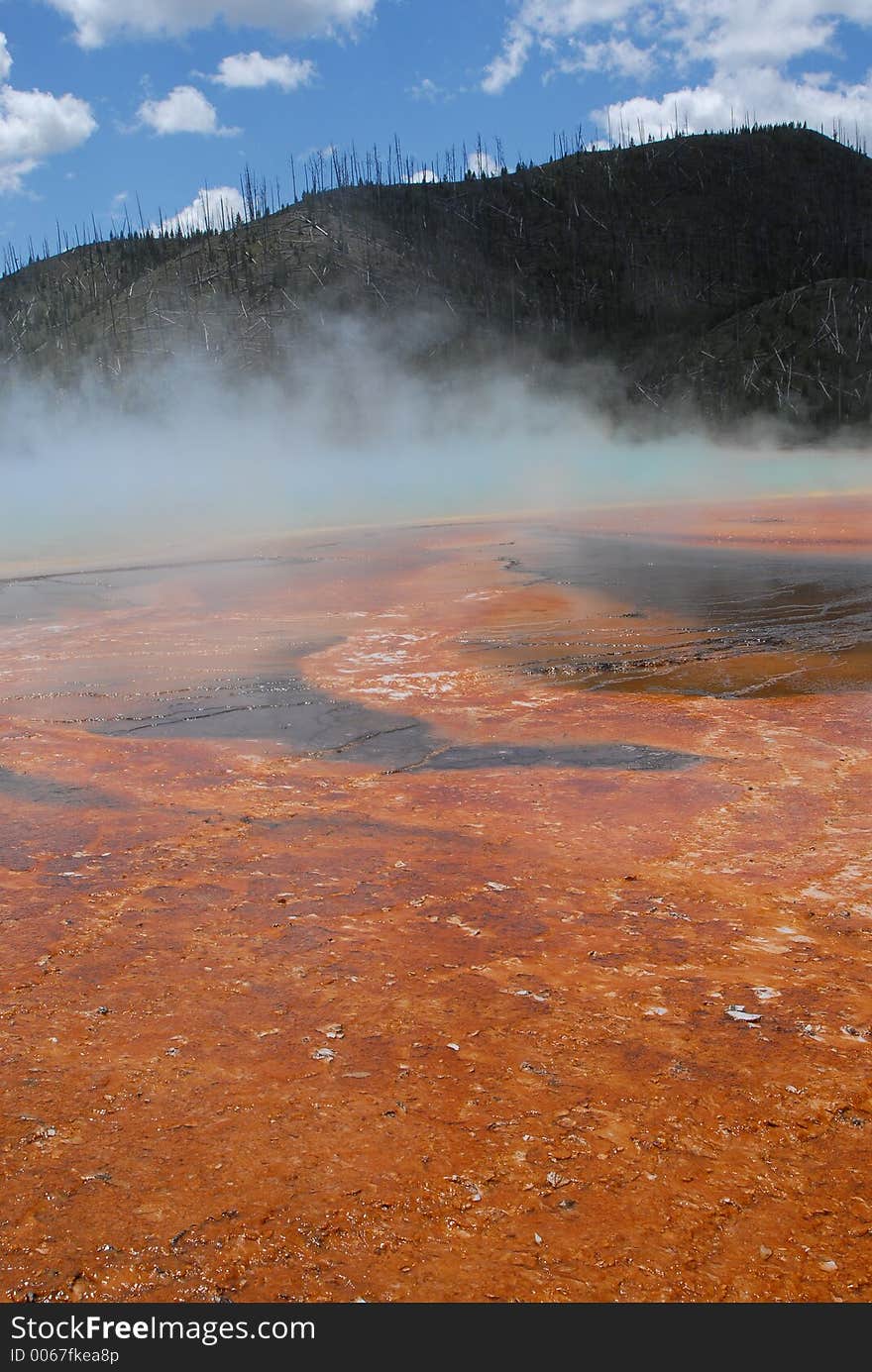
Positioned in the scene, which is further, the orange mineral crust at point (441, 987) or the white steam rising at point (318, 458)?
the white steam rising at point (318, 458)

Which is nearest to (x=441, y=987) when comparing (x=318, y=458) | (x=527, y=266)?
(x=318, y=458)

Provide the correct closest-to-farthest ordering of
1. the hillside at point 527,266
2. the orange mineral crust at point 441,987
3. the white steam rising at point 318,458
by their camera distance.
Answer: the orange mineral crust at point 441,987, the white steam rising at point 318,458, the hillside at point 527,266

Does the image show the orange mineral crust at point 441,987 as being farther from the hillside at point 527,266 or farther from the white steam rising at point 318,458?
the hillside at point 527,266

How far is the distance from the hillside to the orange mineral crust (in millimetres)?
45075

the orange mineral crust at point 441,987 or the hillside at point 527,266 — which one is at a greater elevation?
the hillside at point 527,266

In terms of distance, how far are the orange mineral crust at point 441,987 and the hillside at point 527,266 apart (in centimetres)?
4508

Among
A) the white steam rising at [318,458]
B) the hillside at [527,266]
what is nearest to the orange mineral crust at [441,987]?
the white steam rising at [318,458]

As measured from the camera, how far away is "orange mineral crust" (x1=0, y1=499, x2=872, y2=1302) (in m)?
2.06

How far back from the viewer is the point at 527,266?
6012 centimetres

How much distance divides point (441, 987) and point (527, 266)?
6242 centimetres

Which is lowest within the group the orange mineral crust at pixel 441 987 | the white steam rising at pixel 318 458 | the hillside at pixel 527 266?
the orange mineral crust at pixel 441 987

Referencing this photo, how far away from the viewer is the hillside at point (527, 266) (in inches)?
2168

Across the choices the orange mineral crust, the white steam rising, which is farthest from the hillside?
the orange mineral crust

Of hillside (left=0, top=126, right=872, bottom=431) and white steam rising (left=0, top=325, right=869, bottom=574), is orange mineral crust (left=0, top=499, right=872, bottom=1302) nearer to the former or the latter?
white steam rising (left=0, top=325, right=869, bottom=574)
